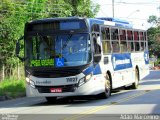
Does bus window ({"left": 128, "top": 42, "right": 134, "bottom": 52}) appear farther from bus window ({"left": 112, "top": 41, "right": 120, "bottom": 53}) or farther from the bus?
the bus

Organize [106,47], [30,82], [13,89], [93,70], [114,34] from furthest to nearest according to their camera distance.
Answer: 1. [13,89]
2. [114,34]
3. [106,47]
4. [30,82]
5. [93,70]

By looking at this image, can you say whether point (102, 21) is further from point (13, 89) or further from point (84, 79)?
point (13, 89)

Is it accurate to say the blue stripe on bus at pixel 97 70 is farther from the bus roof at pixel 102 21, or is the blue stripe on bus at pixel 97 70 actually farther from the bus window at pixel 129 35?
the bus window at pixel 129 35

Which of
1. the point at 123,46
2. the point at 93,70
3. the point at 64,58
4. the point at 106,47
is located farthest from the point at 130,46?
the point at 64,58

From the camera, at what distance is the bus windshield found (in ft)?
61.3

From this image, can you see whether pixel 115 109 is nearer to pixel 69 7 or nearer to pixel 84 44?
pixel 84 44

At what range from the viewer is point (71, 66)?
18.5 meters

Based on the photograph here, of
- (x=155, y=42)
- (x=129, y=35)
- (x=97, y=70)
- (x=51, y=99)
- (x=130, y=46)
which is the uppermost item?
(x=129, y=35)

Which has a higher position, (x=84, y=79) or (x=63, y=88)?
(x=84, y=79)

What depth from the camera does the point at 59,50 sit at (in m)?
18.8

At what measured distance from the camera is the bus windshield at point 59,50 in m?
18.7

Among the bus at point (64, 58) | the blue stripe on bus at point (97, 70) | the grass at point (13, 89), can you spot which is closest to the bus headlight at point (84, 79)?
the bus at point (64, 58)

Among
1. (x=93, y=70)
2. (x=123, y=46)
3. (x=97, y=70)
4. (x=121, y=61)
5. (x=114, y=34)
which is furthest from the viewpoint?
(x=123, y=46)

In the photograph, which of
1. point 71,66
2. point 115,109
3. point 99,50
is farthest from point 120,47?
point 115,109
